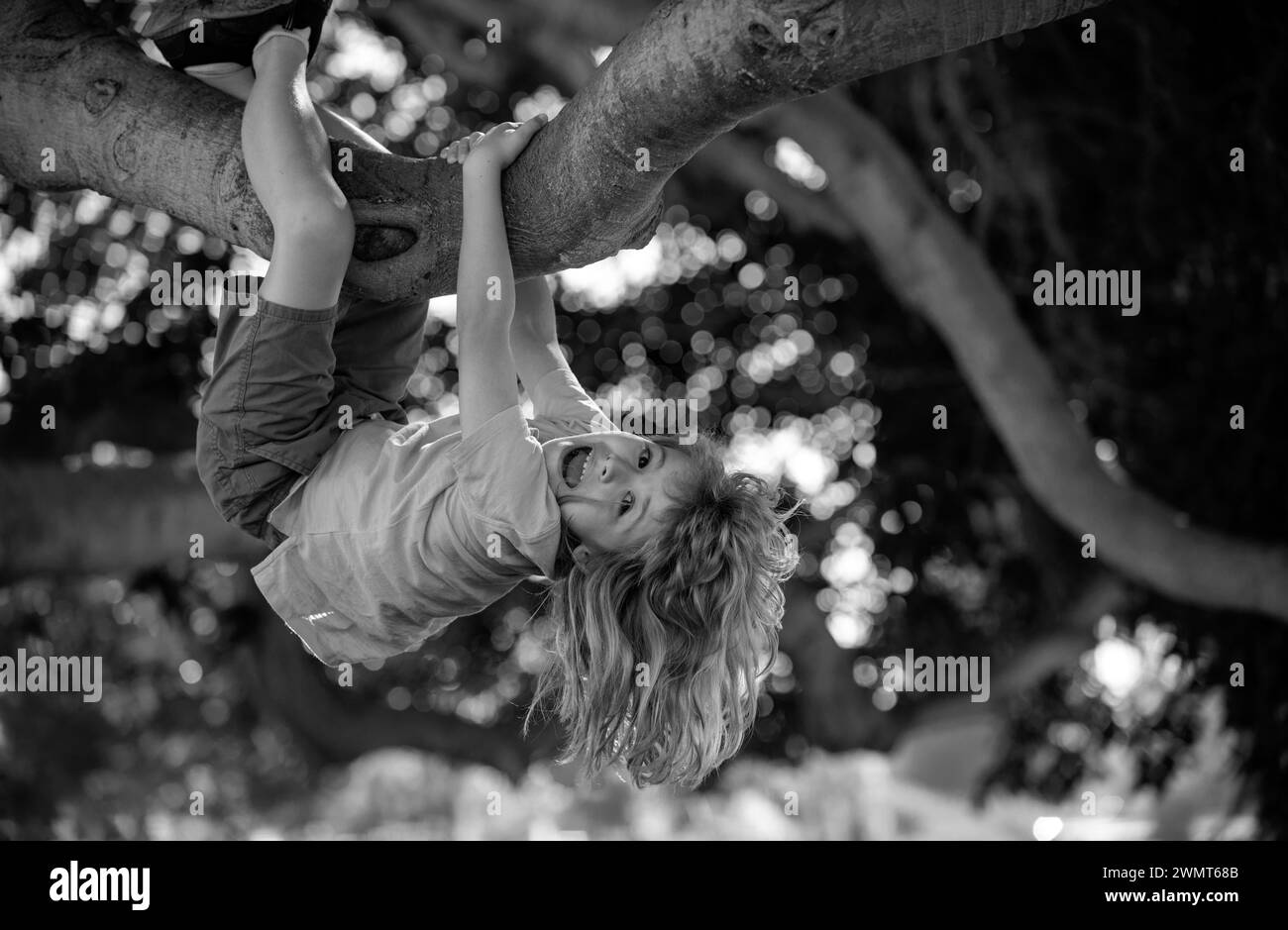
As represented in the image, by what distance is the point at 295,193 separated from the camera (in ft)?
6.51

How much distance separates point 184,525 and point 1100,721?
422cm

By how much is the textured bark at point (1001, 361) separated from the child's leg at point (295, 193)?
2.33 m

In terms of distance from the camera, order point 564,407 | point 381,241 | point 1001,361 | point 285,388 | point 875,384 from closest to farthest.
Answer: point 381,241
point 285,388
point 564,407
point 1001,361
point 875,384

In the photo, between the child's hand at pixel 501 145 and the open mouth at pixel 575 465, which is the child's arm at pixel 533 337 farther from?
the child's hand at pixel 501 145

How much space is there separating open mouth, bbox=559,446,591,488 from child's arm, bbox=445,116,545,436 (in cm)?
15

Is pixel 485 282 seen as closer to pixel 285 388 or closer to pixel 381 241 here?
pixel 381 241

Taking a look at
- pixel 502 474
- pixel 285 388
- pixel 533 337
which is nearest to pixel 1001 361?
pixel 533 337

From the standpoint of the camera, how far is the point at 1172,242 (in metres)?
5.38

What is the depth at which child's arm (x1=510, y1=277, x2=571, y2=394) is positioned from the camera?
255cm

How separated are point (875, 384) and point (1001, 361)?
4.24 ft

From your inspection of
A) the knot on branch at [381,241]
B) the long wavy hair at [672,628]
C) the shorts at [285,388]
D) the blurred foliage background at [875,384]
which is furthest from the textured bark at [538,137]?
the blurred foliage background at [875,384]
